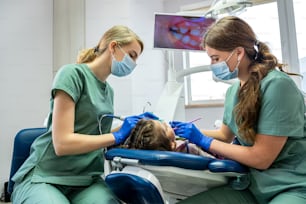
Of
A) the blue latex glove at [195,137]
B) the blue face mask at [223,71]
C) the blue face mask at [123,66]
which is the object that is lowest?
the blue latex glove at [195,137]

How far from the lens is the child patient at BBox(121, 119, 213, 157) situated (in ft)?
3.40

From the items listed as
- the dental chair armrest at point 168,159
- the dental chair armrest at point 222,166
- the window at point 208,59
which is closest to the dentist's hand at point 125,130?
the dental chair armrest at point 168,159

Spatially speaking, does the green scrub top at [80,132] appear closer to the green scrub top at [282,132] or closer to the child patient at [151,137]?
the child patient at [151,137]

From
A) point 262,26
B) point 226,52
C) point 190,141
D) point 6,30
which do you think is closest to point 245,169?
point 190,141

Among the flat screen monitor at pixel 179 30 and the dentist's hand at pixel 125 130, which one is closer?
the dentist's hand at pixel 125 130

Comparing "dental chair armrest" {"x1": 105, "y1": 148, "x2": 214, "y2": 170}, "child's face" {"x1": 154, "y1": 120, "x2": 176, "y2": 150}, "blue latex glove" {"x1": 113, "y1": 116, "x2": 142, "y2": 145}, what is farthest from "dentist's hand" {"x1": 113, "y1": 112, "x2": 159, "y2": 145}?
"dental chair armrest" {"x1": 105, "y1": 148, "x2": 214, "y2": 170}

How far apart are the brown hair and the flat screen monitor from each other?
2.01ft

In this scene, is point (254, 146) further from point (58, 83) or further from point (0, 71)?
point (0, 71)

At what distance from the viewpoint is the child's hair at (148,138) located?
40.7 inches

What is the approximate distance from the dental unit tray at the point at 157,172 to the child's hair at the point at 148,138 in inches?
4.9

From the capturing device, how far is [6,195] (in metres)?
2.07

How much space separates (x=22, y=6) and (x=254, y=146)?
7.69 feet

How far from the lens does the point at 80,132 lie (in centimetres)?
119

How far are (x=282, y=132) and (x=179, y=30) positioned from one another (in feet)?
3.56
